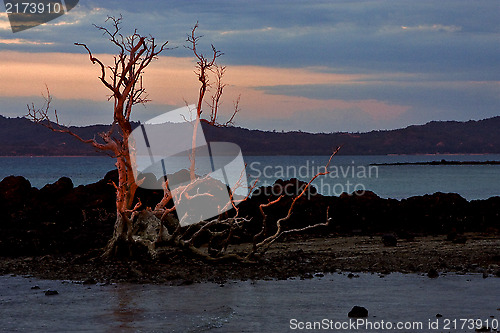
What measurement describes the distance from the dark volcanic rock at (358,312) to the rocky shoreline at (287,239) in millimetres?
3697

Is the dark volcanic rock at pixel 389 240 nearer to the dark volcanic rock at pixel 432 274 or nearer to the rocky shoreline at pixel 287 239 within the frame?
the rocky shoreline at pixel 287 239

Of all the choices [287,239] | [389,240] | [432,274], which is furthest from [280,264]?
[287,239]

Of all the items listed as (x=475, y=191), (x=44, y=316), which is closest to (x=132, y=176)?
(x=44, y=316)

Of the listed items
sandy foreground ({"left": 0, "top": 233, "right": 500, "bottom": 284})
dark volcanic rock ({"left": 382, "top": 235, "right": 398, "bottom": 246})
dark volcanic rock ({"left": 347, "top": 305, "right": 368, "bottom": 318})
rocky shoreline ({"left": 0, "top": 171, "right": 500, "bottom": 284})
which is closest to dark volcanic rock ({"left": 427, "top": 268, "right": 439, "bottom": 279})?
rocky shoreline ({"left": 0, "top": 171, "right": 500, "bottom": 284})

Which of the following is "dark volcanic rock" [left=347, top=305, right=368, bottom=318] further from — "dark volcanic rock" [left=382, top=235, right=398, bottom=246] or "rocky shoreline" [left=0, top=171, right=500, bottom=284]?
"dark volcanic rock" [left=382, top=235, right=398, bottom=246]

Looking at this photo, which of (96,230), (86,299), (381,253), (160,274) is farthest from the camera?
(96,230)

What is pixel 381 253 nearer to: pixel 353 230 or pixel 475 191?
pixel 353 230

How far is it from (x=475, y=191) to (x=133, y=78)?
214 feet

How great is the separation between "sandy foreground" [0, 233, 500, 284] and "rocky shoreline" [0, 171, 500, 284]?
2 cm

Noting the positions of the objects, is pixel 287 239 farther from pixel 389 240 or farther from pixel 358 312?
pixel 358 312

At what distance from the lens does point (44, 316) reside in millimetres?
12359

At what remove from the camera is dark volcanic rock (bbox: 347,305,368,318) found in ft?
38.9

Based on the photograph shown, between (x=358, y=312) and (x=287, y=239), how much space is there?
10301mm

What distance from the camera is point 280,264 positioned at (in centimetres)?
1702
